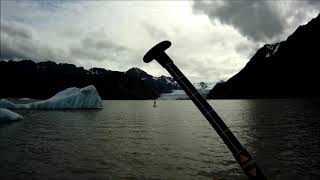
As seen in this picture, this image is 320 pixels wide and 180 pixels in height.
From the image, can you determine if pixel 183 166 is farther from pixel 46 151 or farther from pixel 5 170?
pixel 46 151

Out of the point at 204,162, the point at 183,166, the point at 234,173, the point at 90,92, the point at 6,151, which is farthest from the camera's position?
the point at 90,92

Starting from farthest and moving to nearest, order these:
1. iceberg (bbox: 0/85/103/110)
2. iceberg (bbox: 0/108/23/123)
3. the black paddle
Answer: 1. iceberg (bbox: 0/85/103/110)
2. iceberg (bbox: 0/108/23/123)
3. the black paddle

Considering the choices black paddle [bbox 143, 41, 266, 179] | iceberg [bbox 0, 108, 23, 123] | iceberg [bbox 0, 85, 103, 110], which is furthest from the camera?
iceberg [bbox 0, 85, 103, 110]

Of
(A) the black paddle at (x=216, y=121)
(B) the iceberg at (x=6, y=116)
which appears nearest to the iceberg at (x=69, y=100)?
(B) the iceberg at (x=6, y=116)

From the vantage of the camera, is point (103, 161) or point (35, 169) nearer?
point (35, 169)

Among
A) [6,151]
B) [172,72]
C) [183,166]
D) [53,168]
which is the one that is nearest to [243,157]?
[172,72]

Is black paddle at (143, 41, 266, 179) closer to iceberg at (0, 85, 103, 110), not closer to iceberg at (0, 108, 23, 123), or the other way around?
iceberg at (0, 108, 23, 123)

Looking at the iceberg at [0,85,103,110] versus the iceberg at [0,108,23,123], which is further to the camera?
the iceberg at [0,85,103,110]

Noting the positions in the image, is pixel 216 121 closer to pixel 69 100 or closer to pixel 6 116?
pixel 6 116

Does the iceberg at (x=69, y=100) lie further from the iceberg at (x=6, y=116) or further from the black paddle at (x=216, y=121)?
the black paddle at (x=216, y=121)

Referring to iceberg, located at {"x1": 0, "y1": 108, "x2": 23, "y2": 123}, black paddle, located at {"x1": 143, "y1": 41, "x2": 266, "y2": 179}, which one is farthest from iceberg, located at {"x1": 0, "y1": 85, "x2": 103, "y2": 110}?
black paddle, located at {"x1": 143, "y1": 41, "x2": 266, "y2": 179}

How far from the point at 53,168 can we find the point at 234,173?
805cm

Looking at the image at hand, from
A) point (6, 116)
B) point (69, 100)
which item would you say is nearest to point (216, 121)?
point (6, 116)

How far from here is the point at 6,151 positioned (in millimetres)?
18516
